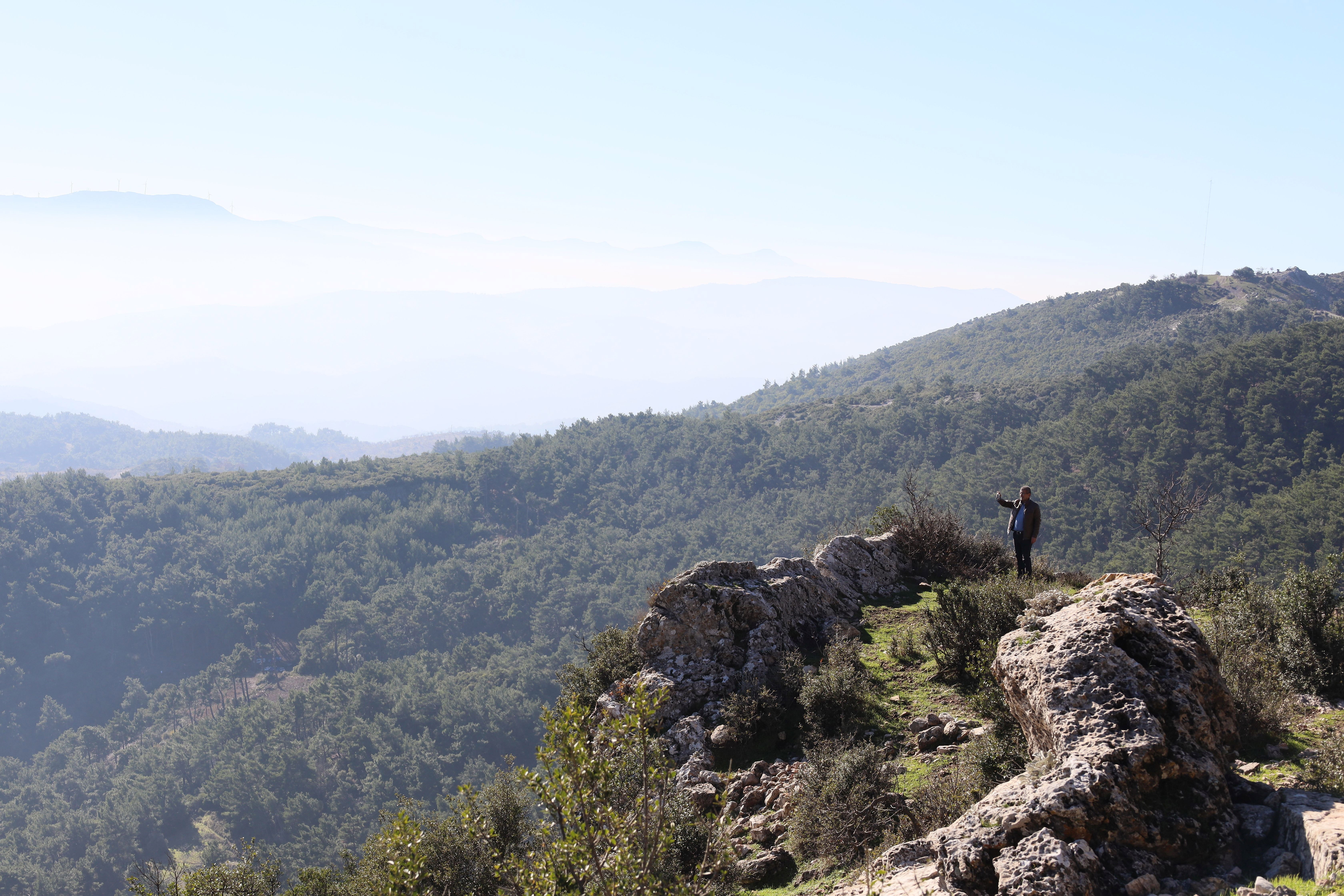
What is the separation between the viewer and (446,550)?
352 feet

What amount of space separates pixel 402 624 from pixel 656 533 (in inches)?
1525

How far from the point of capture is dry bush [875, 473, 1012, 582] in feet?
45.1

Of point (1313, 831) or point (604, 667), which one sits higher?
point (1313, 831)

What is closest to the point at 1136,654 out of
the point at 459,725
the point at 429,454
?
the point at 459,725

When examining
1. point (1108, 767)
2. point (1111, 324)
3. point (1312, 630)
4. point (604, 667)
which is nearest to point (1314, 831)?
point (1108, 767)

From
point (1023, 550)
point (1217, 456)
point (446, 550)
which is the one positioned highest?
point (1023, 550)

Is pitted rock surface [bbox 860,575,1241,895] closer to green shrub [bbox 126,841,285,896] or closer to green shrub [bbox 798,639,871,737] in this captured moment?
green shrub [bbox 798,639,871,737]

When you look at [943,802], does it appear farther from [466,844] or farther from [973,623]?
[466,844]

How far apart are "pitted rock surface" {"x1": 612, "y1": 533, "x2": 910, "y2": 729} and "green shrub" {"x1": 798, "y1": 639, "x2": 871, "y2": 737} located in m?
1.22

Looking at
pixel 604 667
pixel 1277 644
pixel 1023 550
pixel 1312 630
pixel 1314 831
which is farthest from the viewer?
pixel 604 667

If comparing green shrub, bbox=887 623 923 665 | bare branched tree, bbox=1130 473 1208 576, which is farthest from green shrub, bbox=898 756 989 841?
bare branched tree, bbox=1130 473 1208 576

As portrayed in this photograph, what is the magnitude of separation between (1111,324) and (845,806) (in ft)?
419

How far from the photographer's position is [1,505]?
105000 millimetres

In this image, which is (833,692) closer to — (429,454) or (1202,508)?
(1202,508)
